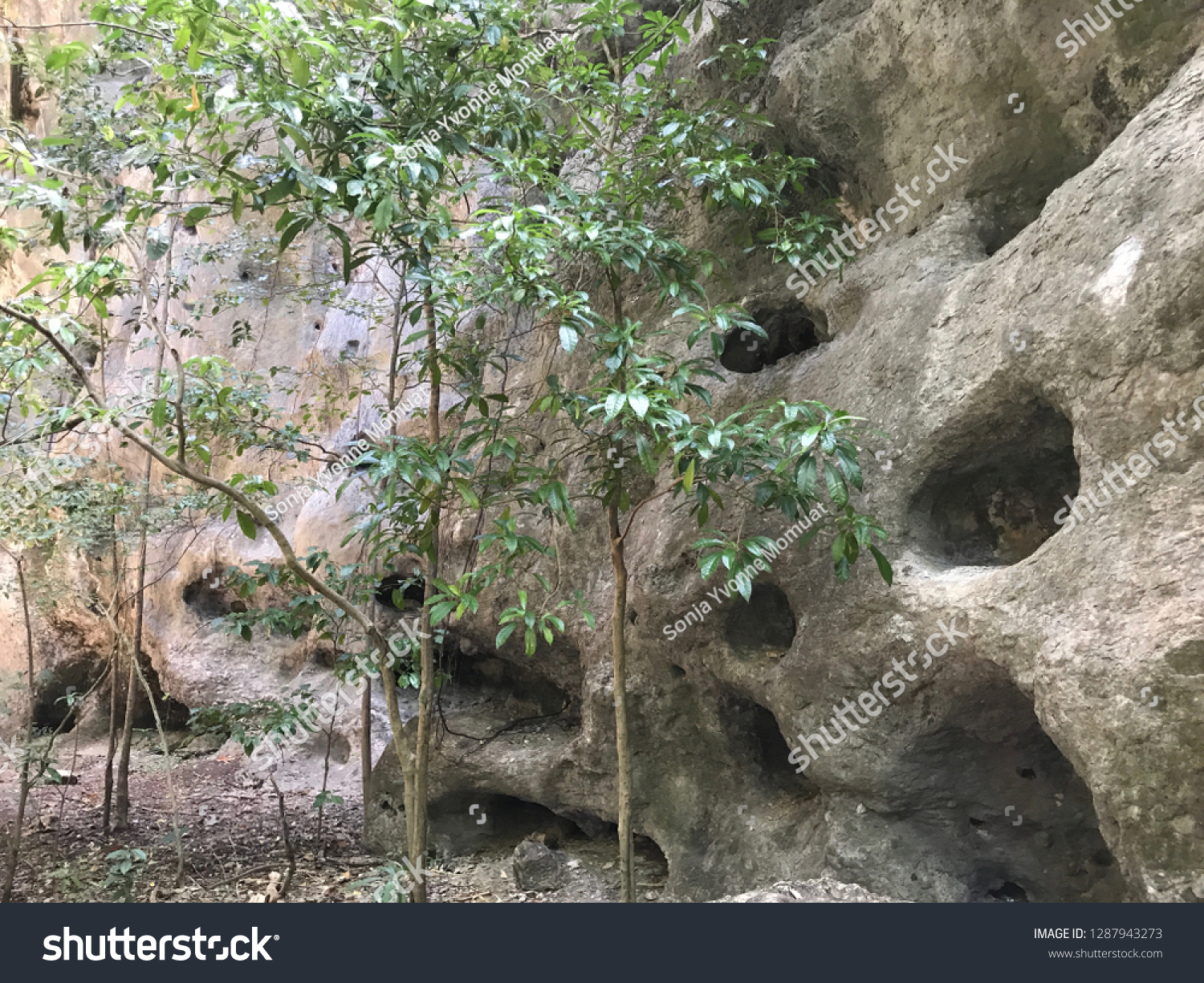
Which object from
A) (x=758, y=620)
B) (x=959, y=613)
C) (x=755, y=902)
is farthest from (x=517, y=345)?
(x=755, y=902)

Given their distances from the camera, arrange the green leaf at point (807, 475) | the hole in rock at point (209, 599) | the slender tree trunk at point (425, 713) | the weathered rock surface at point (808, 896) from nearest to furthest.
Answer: the weathered rock surface at point (808, 896)
the green leaf at point (807, 475)
the slender tree trunk at point (425, 713)
the hole in rock at point (209, 599)

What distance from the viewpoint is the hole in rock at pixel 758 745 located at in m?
5.32

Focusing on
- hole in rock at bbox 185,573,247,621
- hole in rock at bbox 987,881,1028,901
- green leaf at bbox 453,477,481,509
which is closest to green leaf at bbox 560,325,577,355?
green leaf at bbox 453,477,481,509

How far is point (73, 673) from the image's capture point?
11.0 m

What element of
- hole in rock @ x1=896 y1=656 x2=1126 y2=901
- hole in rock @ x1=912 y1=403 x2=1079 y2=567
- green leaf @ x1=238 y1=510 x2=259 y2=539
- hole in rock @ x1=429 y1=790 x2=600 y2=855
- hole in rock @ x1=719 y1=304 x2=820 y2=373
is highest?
hole in rock @ x1=719 y1=304 x2=820 y2=373

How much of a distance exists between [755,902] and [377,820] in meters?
4.02

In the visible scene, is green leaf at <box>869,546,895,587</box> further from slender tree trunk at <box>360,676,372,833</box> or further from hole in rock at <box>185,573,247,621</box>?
hole in rock at <box>185,573,247,621</box>

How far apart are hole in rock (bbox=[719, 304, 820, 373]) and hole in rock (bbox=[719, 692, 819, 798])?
229 centimetres

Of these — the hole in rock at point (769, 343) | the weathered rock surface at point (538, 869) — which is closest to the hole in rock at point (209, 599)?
the weathered rock surface at point (538, 869)

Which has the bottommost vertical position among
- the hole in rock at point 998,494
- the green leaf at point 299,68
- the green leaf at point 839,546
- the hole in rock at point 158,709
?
the green leaf at point 839,546

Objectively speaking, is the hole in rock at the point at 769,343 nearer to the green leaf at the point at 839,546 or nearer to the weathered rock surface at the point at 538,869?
the green leaf at the point at 839,546

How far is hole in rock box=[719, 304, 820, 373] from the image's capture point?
19.9ft

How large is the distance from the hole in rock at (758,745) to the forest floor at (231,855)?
1.02 metres

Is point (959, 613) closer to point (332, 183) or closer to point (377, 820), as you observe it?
point (332, 183)
